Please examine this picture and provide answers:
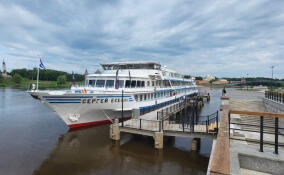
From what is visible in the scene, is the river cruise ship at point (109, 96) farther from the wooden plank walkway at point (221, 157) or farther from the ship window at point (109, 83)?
the wooden plank walkway at point (221, 157)

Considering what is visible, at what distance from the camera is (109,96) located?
642 inches

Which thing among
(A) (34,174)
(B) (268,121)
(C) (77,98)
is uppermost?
(C) (77,98)

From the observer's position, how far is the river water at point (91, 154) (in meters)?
10.5

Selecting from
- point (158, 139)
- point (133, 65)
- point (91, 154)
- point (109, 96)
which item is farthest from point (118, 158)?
point (133, 65)

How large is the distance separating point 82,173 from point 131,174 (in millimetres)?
2761

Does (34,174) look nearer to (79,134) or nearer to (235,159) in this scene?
(79,134)

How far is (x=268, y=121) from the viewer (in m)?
13.1

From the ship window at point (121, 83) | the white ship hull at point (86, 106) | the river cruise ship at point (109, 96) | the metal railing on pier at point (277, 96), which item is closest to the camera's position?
the white ship hull at point (86, 106)

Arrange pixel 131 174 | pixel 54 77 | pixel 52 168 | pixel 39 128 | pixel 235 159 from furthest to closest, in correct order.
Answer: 1. pixel 54 77
2. pixel 39 128
3. pixel 52 168
4. pixel 131 174
5. pixel 235 159

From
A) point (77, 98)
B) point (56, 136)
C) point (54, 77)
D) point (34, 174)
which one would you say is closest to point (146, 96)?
point (77, 98)

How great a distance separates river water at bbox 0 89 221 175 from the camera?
10484 millimetres

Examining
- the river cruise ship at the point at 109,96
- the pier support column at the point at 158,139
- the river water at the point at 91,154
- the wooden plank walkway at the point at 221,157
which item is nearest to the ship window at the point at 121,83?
the river cruise ship at the point at 109,96

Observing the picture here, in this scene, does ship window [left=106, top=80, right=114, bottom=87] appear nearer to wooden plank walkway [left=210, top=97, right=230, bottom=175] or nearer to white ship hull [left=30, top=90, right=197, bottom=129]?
white ship hull [left=30, top=90, right=197, bottom=129]

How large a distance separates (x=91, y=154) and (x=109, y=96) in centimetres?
544
